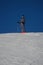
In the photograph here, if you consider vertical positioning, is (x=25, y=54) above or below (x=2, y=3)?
below

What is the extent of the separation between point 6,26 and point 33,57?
10.9 ft

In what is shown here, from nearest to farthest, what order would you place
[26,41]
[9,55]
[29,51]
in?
[9,55] < [29,51] < [26,41]

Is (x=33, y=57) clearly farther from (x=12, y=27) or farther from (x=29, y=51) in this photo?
(x=12, y=27)

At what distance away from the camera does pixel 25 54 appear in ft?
5.29

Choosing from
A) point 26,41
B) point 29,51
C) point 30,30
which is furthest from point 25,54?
→ point 30,30

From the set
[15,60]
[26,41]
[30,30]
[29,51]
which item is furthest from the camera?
[30,30]

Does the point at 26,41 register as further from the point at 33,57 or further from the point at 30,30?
the point at 30,30

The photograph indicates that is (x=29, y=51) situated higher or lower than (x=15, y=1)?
lower

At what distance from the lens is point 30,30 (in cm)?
460

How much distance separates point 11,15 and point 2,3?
41 centimetres

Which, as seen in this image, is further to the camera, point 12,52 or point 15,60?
point 12,52

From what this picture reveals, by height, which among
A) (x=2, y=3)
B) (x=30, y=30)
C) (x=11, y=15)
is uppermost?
(x=2, y=3)

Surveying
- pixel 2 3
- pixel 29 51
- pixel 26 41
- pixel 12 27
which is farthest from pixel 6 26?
pixel 29 51

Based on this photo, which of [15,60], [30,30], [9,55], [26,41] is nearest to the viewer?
[15,60]
